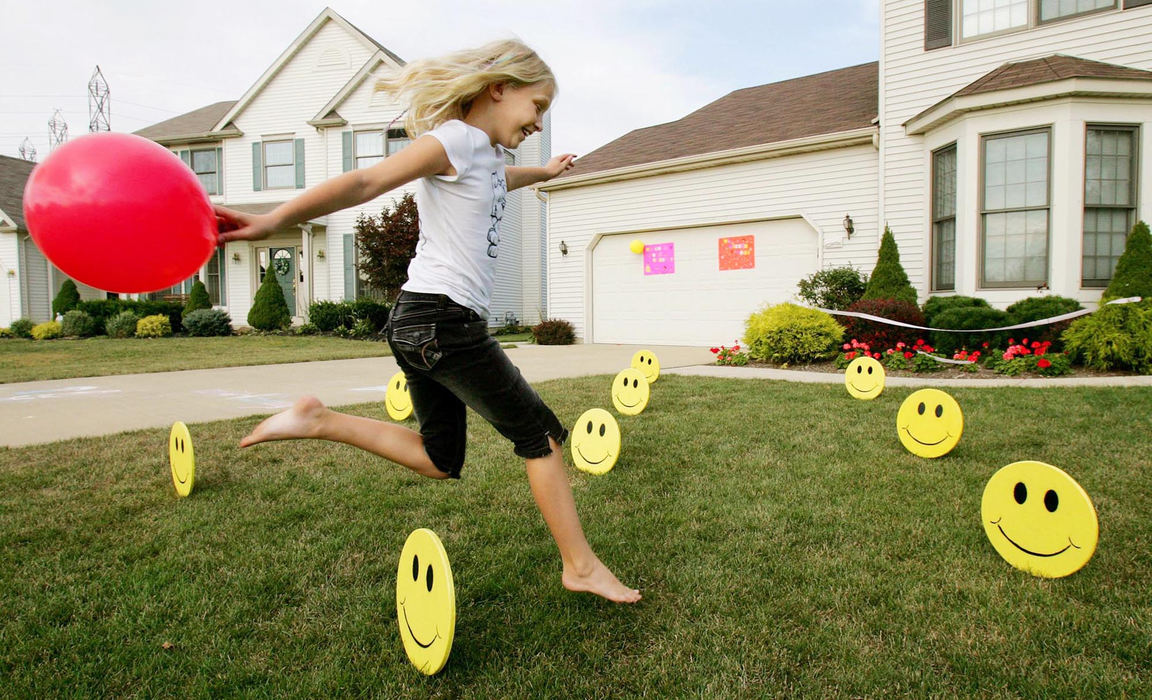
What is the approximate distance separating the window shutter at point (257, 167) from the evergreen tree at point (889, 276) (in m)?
16.5

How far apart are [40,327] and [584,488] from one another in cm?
1930

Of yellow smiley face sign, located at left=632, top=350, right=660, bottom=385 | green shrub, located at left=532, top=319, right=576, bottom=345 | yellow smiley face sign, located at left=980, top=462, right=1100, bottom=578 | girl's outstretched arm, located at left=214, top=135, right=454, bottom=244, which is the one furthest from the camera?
green shrub, located at left=532, top=319, right=576, bottom=345

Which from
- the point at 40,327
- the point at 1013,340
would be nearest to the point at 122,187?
the point at 1013,340

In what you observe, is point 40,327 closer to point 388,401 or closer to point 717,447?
point 388,401

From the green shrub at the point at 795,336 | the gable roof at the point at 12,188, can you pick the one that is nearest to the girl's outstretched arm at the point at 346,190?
the green shrub at the point at 795,336

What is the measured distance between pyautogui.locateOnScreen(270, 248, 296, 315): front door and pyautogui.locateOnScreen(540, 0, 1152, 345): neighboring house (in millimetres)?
8108

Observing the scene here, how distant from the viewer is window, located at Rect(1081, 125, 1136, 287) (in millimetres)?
8414

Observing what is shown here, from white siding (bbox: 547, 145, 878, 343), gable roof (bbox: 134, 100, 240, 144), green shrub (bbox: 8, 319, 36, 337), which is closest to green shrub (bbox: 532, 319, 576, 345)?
white siding (bbox: 547, 145, 878, 343)

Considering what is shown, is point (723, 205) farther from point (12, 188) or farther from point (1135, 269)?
point (12, 188)

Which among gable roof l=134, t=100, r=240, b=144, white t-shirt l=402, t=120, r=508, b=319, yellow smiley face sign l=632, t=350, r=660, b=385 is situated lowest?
yellow smiley face sign l=632, t=350, r=660, b=385

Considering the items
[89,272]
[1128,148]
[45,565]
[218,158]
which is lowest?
[45,565]

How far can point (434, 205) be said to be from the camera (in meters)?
1.98

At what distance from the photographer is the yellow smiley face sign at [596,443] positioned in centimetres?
359

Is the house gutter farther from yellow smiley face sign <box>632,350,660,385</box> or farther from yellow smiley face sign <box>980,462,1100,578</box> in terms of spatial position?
yellow smiley face sign <box>980,462,1100,578</box>
